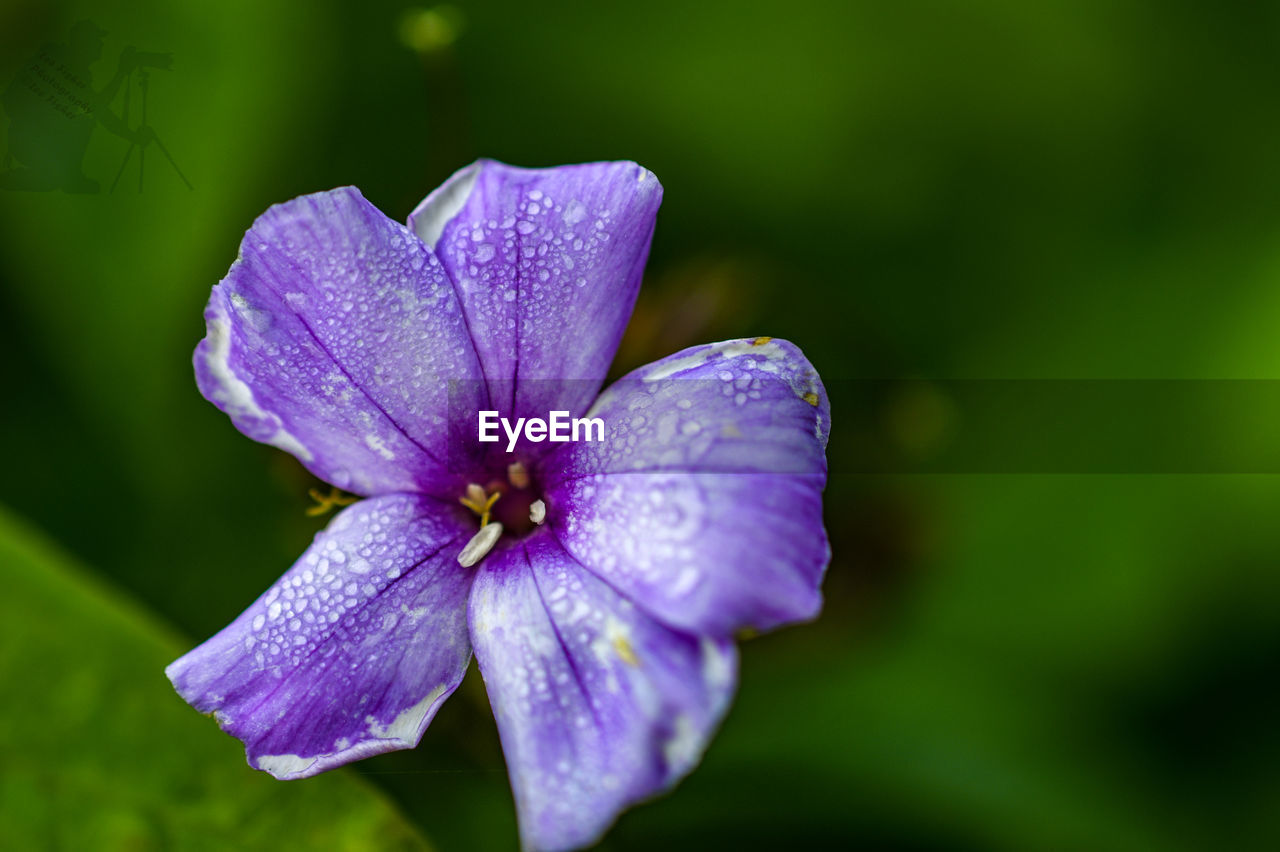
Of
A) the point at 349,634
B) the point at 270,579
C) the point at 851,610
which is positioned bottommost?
the point at 851,610

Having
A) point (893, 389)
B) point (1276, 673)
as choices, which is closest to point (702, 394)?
point (893, 389)

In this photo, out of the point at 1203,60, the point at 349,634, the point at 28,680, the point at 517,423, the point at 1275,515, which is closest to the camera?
the point at 349,634

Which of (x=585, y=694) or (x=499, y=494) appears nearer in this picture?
(x=585, y=694)

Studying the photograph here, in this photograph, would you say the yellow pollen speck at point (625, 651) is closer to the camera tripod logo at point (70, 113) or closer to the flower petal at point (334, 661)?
the flower petal at point (334, 661)

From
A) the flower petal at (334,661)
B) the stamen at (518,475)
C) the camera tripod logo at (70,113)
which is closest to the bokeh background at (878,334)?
the camera tripod logo at (70,113)

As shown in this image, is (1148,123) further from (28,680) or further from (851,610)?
(28,680)

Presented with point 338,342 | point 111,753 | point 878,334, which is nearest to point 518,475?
point 338,342

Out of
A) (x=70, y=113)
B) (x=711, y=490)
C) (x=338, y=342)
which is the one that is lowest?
(x=711, y=490)

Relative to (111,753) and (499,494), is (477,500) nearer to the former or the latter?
(499,494)
